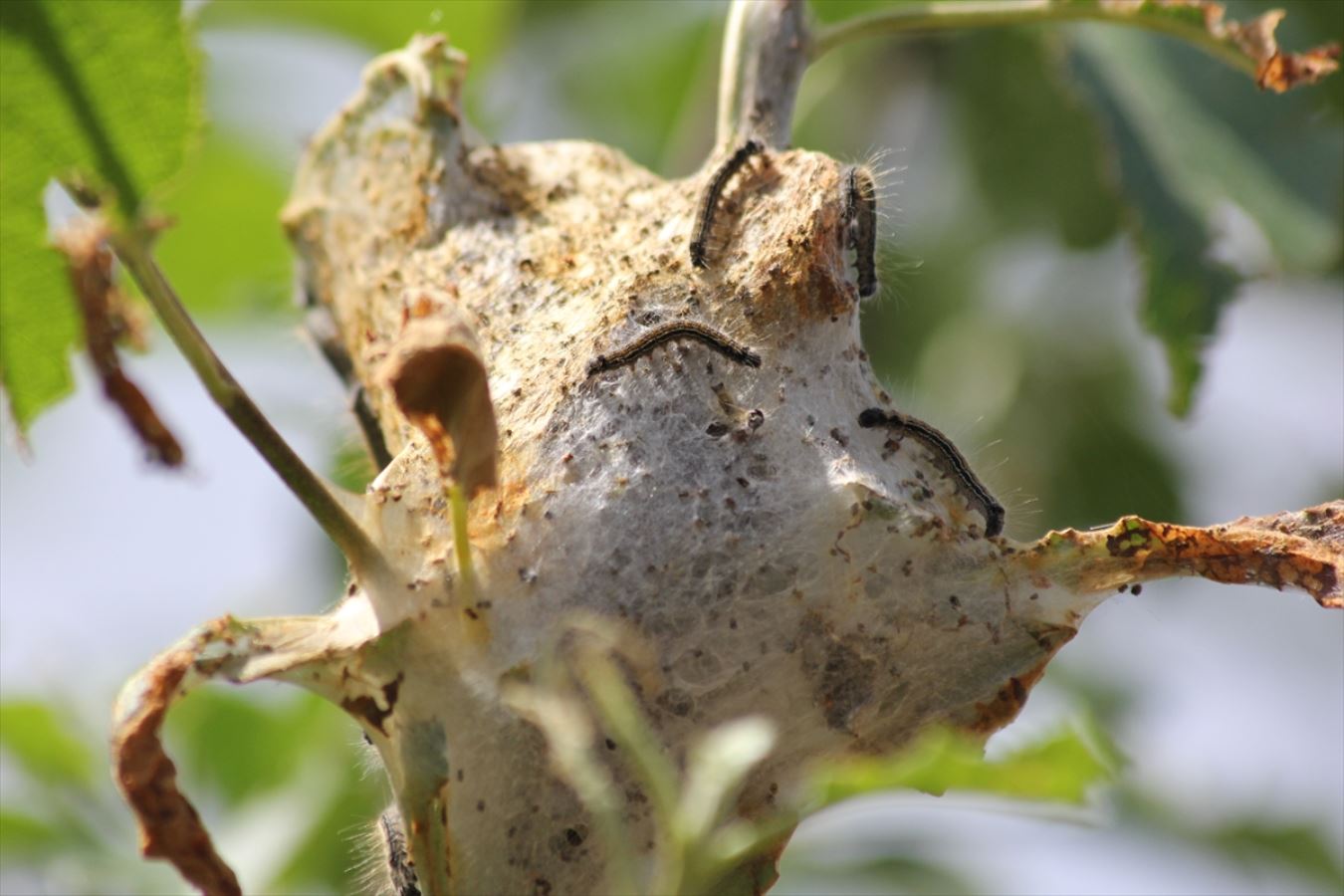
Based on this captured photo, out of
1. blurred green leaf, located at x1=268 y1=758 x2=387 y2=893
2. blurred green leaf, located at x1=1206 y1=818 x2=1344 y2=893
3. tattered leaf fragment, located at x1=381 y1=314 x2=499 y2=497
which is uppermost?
blurred green leaf, located at x1=1206 y1=818 x2=1344 y2=893

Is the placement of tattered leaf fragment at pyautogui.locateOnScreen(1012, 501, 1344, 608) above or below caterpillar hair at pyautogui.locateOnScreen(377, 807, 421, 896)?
above

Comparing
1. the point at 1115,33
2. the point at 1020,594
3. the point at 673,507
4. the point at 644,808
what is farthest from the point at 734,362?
the point at 1115,33

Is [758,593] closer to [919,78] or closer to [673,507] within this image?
[673,507]

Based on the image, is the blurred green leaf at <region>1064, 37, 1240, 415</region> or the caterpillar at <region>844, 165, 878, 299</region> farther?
the blurred green leaf at <region>1064, 37, 1240, 415</region>

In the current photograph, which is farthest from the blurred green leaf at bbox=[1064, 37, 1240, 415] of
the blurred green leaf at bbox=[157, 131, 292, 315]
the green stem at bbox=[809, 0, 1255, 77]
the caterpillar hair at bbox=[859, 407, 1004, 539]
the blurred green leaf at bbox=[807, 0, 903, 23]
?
the blurred green leaf at bbox=[157, 131, 292, 315]

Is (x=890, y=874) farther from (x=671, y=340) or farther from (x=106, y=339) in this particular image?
(x=106, y=339)

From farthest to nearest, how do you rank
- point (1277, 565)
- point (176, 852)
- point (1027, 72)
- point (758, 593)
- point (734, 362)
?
point (1027, 72) → point (734, 362) → point (758, 593) → point (1277, 565) → point (176, 852)

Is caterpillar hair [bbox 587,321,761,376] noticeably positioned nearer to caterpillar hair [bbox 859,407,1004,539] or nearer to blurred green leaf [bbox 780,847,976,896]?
caterpillar hair [bbox 859,407,1004,539]
